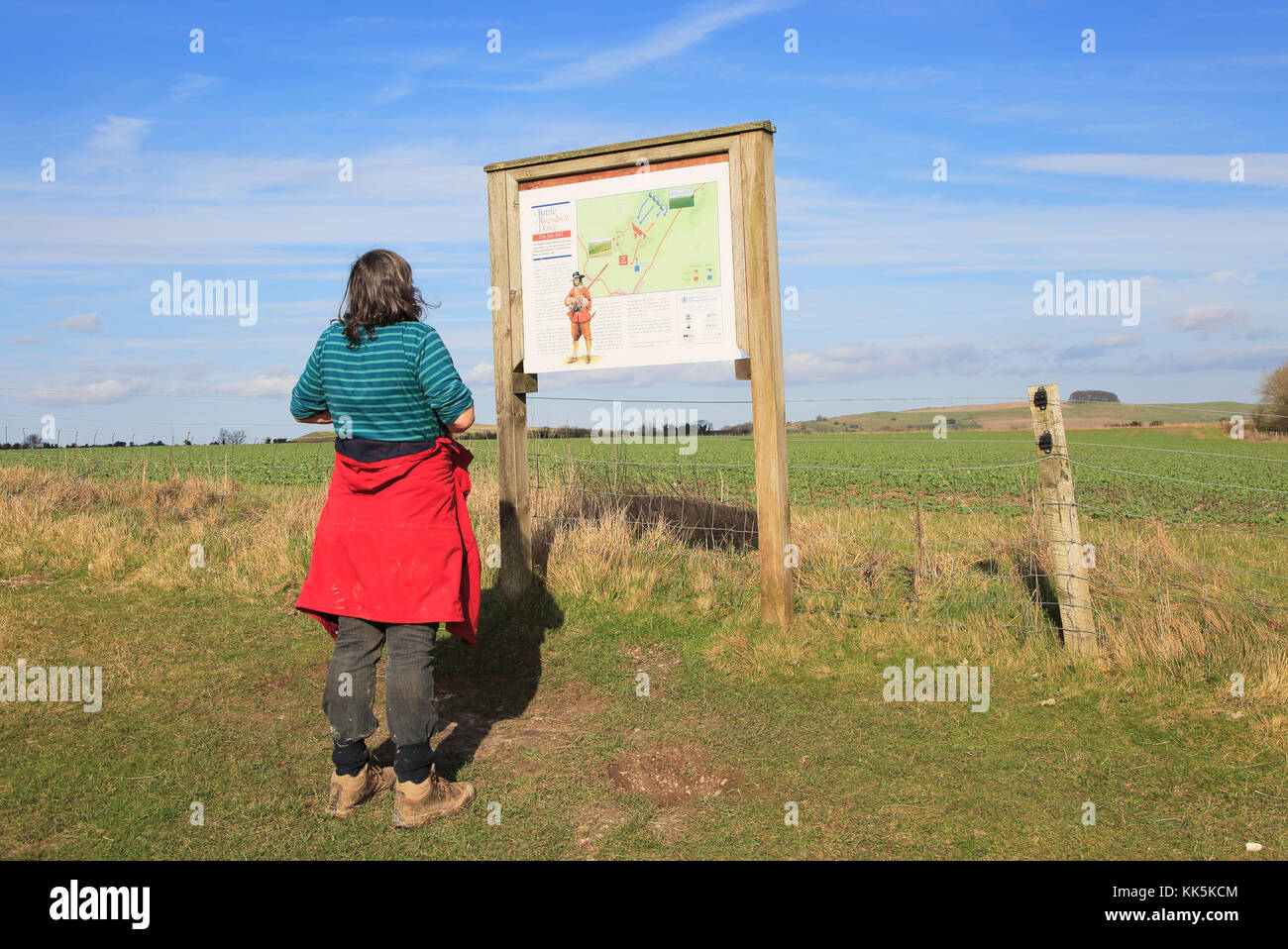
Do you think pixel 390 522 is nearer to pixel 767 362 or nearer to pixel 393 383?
pixel 393 383

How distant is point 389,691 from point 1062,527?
161 inches

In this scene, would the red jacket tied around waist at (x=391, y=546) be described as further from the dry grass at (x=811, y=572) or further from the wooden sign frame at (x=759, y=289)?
the wooden sign frame at (x=759, y=289)

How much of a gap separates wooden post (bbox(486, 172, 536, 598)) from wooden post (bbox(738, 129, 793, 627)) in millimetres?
1779

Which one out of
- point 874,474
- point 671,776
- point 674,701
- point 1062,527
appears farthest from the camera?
point 874,474

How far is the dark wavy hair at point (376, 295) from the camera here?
384cm

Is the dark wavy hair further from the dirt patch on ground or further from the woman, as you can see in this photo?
the dirt patch on ground

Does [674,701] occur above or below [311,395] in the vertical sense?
below

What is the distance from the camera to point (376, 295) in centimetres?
383

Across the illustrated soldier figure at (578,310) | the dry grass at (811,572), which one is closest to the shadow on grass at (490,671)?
the dry grass at (811,572)

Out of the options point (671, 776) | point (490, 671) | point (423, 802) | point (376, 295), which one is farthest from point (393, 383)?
point (490, 671)

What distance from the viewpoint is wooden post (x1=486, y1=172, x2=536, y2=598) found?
687 centimetres

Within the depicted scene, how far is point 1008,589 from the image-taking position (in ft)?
21.3

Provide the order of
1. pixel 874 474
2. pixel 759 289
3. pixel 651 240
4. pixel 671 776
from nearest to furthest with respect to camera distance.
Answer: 1. pixel 671 776
2. pixel 759 289
3. pixel 651 240
4. pixel 874 474

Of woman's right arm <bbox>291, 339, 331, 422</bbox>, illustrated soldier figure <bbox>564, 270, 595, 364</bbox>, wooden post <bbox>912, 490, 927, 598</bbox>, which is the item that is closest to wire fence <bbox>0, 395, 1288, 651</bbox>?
wooden post <bbox>912, 490, 927, 598</bbox>
